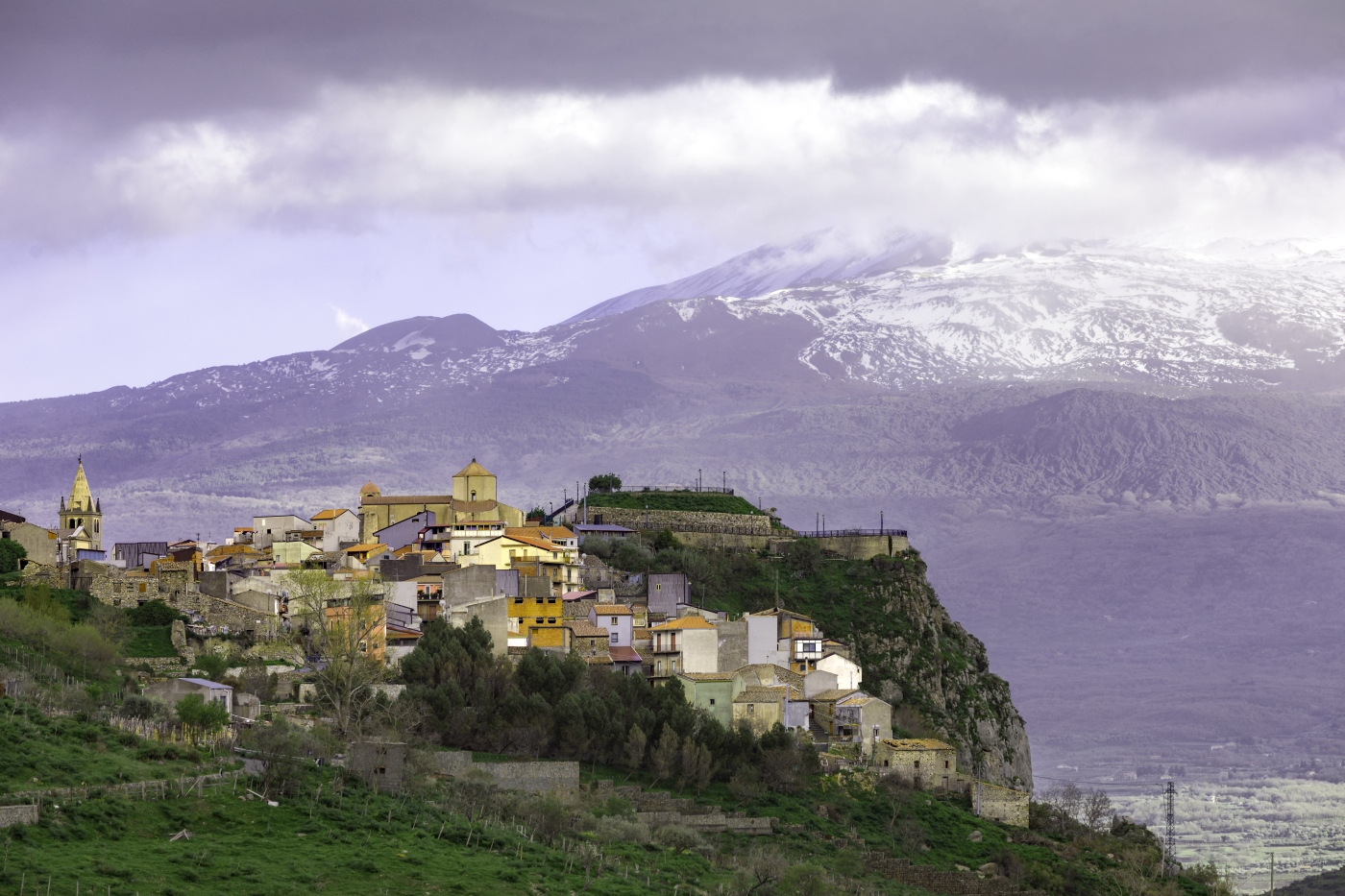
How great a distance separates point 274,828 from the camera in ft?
117

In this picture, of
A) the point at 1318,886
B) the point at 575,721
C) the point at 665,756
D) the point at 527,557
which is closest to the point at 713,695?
the point at 665,756

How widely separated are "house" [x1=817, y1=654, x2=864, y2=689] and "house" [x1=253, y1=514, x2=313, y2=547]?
27.2 meters

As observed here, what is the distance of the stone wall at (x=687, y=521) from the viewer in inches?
3413

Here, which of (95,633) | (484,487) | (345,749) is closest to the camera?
(345,749)

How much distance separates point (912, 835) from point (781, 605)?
2322 cm

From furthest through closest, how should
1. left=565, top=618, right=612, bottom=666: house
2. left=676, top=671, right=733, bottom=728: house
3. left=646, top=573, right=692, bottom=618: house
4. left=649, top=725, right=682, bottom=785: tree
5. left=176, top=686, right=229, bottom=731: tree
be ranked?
left=646, top=573, right=692, bottom=618: house < left=565, top=618, right=612, bottom=666: house < left=676, top=671, right=733, bottom=728: house < left=649, top=725, right=682, bottom=785: tree < left=176, top=686, right=229, bottom=731: tree

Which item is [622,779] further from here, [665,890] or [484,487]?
[484,487]

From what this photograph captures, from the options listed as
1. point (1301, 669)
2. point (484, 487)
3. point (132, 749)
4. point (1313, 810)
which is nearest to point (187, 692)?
point (132, 749)

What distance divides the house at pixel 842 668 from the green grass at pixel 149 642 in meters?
20.6

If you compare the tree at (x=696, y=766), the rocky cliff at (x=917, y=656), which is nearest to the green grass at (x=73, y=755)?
the tree at (x=696, y=766)

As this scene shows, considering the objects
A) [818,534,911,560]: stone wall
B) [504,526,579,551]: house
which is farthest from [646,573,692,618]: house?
[818,534,911,560]: stone wall

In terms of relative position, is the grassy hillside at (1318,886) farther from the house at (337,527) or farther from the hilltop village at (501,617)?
the house at (337,527)

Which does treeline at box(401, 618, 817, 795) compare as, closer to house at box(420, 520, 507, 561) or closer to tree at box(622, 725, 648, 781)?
tree at box(622, 725, 648, 781)

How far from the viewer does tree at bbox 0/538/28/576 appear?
203ft
